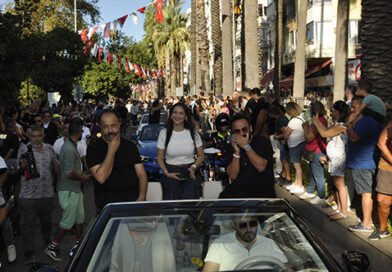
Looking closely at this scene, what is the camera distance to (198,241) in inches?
152

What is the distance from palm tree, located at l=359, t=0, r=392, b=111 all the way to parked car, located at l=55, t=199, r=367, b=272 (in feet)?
22.9

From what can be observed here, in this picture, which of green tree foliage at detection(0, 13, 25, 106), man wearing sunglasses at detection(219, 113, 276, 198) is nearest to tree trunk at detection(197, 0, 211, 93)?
green tree foliage at detection(0, 13, 25, 106)

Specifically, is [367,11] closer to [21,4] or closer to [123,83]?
[21,4]

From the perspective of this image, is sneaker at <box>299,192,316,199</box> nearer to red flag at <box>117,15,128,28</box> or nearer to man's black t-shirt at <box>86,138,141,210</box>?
man's black t-shirt at <box>86,138,141,210</box>

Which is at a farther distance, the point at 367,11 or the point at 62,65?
the point at 62,65

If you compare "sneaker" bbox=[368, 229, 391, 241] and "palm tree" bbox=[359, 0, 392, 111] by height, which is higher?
"palm tree" bbox=[359, 0, 392, 111]

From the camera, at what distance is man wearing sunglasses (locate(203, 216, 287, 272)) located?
364 centimetres

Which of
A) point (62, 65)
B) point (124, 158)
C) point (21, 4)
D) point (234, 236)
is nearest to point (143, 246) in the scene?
point (234, 236)

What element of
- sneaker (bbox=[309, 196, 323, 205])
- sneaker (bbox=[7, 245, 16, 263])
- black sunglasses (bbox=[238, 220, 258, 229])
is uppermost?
black sunglasses (bbox=[238, 220, 258, 229])

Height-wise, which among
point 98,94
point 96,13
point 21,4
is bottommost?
point 98,94

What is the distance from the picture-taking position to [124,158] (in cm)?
557

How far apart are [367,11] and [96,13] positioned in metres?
58.5

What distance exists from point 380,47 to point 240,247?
7477mm

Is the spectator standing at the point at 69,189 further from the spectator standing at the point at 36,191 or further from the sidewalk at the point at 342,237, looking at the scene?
the sidewalk at the point at 342,237
